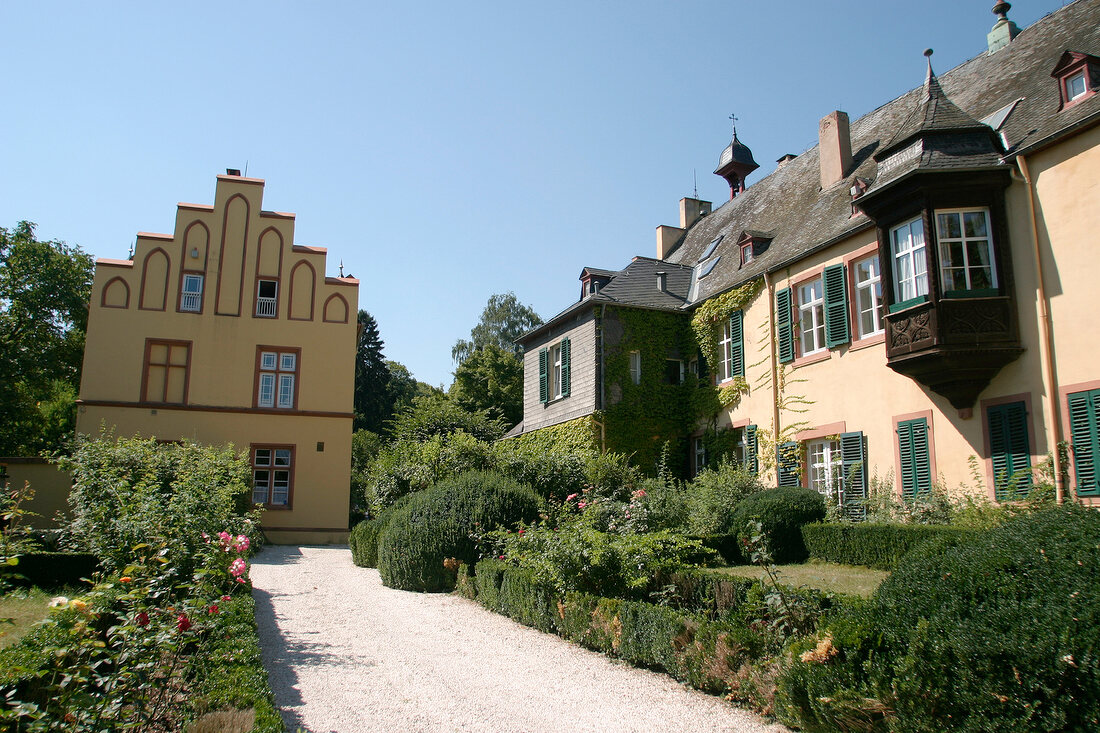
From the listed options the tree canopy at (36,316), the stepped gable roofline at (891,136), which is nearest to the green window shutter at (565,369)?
the stepped gable roofline at (891,136)

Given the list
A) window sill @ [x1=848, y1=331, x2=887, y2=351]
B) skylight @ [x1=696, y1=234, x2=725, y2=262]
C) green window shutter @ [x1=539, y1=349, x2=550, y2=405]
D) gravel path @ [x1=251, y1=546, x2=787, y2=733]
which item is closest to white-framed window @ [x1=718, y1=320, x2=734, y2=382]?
skylight @ [x1=696, y1=234, x2=725, y2=262]

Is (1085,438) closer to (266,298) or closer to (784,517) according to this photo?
(784,517)

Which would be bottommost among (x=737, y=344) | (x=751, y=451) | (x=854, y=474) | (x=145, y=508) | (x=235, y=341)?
(x=145, y=508)

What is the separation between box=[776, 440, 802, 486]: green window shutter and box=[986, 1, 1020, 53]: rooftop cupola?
416 inches

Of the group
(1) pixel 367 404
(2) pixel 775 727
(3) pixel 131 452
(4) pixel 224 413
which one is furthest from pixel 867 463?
(1) pixel 367 404

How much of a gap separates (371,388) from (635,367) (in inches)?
1242

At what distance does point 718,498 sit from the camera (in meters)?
15.5

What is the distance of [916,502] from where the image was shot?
44.3ft

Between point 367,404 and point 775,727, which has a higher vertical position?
point 367,404

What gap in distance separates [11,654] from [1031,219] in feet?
47.1

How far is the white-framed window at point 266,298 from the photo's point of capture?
25.7 meters

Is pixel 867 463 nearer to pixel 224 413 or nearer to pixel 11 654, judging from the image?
pixel 11 654

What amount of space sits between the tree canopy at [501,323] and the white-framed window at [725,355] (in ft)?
95.3

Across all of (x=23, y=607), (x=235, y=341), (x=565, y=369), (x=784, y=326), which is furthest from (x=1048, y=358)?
(x=235, y=341)
